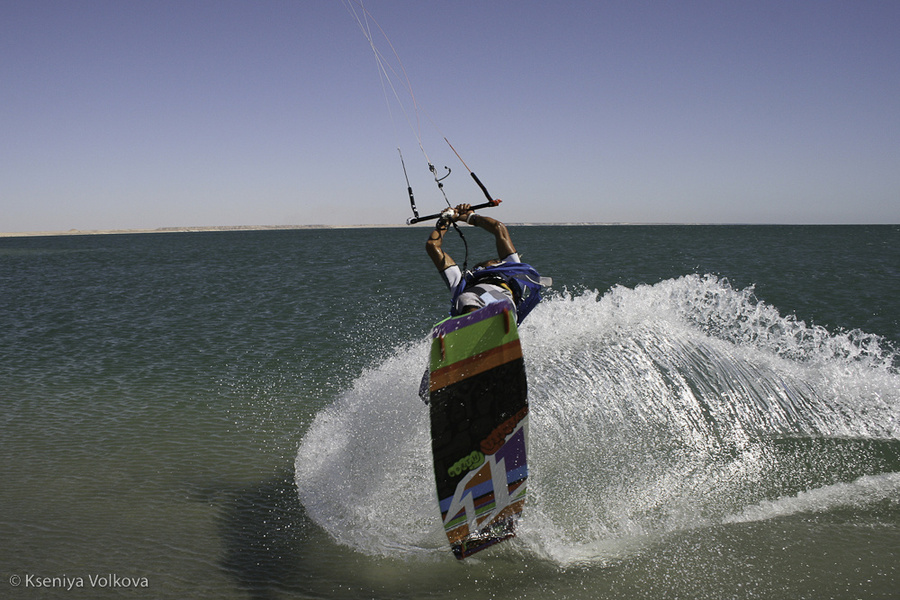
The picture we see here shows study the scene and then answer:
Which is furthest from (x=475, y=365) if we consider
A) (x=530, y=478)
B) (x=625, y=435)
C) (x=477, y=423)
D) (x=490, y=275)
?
(x=625, y=435)

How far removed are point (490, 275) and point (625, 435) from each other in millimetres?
3038

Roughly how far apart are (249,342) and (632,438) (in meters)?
10.4

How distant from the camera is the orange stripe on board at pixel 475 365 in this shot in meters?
4.85

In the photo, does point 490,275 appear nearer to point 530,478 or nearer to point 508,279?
point 508,279

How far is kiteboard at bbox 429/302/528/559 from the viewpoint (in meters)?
4.84

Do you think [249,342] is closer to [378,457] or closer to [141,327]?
[141,327]

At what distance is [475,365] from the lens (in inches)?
193

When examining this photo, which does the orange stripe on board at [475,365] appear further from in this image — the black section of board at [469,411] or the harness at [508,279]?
the harness at [508,279]

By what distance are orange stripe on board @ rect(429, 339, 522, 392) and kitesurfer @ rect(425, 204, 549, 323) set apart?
63 centimetres

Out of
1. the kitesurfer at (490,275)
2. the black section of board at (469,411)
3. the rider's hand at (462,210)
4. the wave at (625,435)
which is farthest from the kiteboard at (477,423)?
the rider's hand at (462,210)

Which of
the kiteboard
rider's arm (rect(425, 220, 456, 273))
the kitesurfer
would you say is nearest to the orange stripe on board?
the kiteboard

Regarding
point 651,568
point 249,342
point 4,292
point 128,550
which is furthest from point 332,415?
point 4,292

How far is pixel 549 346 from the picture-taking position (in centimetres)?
720

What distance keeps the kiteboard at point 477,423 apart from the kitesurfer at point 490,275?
0.52m
